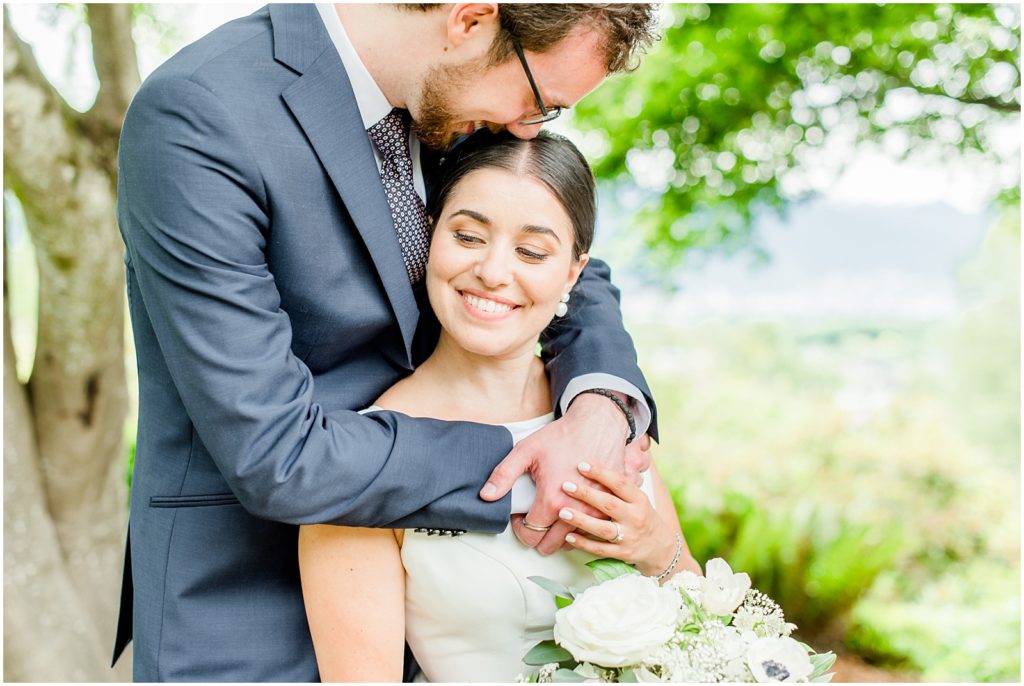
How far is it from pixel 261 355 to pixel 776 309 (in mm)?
7127

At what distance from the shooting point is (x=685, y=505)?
6410 mm

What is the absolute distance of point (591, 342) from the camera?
2.33 metres

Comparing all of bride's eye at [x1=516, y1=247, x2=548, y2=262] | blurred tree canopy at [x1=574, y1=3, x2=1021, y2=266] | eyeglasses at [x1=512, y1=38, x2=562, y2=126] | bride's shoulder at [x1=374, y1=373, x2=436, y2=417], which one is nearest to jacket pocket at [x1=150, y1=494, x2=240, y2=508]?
bride's shoulder at [x1=374, y1=373, x2=436, y2=417]

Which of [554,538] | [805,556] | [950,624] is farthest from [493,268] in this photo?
[950,624]

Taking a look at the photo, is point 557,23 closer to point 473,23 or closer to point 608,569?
point 473,23

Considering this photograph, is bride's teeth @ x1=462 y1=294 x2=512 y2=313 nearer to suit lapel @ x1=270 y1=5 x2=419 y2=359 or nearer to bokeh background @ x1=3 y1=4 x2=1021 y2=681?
suit lapel @ x1=270 y1=5 x2=419 y2=359

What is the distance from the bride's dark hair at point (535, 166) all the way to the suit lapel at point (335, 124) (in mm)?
245

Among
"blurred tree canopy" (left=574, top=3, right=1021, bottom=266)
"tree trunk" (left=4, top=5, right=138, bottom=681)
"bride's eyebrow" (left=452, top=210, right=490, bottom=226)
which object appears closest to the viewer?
"bride's eyebrow" (left=452, top=210, right=490, bottom=226)

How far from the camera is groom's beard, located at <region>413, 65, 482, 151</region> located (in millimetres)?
2018

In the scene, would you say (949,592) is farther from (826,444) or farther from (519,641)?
(519,641)

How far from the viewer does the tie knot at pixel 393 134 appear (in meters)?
2.06

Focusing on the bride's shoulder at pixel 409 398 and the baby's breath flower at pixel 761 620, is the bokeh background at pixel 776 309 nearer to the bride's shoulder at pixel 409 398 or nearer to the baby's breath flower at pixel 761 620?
the bride's shoulder at pixel 409 398

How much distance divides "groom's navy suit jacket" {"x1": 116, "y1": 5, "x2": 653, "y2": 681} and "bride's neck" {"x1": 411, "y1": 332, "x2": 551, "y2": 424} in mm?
76

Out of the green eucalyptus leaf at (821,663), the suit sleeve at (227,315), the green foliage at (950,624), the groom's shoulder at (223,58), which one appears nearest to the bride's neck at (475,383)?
the suit sleeve at (227,315)
